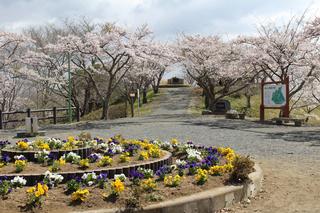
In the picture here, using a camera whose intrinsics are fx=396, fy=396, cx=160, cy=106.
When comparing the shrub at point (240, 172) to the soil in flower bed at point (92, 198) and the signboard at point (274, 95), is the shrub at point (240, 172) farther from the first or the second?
the signboard at point (274, 95)

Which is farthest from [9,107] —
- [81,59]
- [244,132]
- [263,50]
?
[244,132]

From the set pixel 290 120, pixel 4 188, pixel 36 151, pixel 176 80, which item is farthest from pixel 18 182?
pixel 176 80

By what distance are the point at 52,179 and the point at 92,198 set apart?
2.53ft

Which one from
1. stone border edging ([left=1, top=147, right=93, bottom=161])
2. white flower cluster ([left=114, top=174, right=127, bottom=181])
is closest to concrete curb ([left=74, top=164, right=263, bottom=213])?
white flower cluster ([left=114, top=174, right=127, bottom=181])

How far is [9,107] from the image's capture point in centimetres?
2984

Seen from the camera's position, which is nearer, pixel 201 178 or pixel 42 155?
pixel 201 178

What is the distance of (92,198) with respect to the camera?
4688 millimetres

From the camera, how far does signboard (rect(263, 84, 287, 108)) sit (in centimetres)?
1931

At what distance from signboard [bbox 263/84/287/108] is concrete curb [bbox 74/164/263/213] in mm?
14269

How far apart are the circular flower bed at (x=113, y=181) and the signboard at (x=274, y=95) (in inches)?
518

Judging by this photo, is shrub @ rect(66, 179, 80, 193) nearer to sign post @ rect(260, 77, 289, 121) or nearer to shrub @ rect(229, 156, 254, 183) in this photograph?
shrub @ rect(229, 156, 254, 183)

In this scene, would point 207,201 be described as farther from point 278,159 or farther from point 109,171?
point 278,159

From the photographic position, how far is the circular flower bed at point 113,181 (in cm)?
458

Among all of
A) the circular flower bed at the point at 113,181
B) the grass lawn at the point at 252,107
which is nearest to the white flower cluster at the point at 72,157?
the circular flower bed at the point at 113,181
